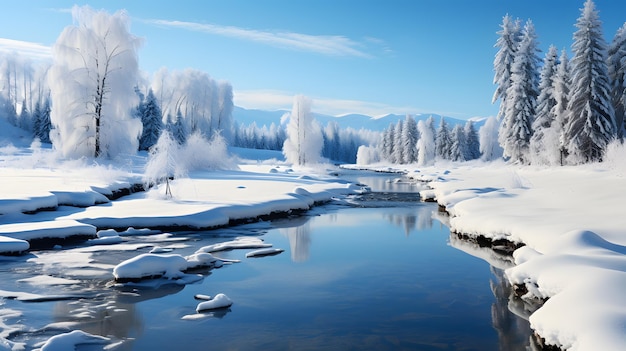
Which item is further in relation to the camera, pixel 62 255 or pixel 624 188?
pixel 624 188

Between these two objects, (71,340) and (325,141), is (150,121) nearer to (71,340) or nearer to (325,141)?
(71,340)

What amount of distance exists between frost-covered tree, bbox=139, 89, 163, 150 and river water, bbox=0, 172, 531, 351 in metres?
49.7

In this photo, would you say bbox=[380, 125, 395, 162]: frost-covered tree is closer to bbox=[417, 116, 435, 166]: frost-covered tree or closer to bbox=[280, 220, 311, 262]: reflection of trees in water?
bbox=[417, 116, 435, 166]: frost-covered tree

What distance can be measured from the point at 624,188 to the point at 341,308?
14.6 meters

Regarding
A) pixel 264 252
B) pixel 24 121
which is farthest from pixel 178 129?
pixel 264 252

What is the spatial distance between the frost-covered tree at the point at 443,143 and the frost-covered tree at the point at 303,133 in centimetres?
2906

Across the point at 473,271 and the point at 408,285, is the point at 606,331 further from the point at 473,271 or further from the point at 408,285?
the point at 473,271

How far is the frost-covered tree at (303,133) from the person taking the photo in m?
67.2

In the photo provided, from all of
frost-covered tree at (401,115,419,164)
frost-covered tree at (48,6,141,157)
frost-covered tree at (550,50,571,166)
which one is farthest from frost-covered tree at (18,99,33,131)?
frost-covered tree at (550,50,571,166)

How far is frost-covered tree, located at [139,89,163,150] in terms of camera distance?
6169 cm

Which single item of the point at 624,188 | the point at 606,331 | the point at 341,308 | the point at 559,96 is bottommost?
the point at 341,308

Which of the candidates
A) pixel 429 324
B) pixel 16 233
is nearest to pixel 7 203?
pixel 16 233

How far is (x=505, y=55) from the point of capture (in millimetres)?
48656

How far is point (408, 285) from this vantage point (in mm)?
11195
